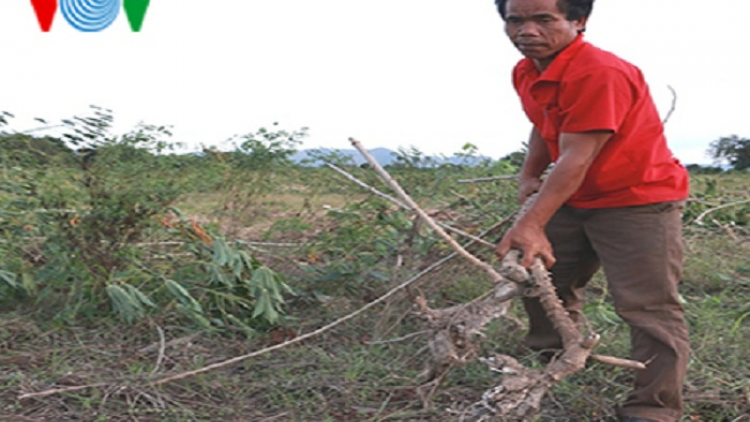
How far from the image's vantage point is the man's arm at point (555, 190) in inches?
88.7

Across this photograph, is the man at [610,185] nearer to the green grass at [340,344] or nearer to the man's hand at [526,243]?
the man's hand at [526,243]

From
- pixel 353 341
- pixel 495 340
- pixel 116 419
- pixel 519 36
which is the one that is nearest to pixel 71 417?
pixel 116 419

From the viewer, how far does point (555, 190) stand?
2.28 metres

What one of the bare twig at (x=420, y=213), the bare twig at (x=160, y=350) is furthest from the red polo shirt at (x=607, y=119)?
the bare twig at (x=160, y=350)

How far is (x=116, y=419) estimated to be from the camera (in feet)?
8.84

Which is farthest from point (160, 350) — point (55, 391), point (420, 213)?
point (420, 213)

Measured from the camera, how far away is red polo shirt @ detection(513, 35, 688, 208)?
2.24m

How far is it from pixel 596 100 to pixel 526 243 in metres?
0.43

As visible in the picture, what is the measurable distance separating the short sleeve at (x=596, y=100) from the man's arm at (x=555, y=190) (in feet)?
0.11

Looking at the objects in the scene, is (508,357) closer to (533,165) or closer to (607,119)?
(607,119)

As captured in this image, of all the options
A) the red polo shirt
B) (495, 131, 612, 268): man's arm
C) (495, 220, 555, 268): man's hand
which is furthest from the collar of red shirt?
(495, 220, 555, 268): man's hand

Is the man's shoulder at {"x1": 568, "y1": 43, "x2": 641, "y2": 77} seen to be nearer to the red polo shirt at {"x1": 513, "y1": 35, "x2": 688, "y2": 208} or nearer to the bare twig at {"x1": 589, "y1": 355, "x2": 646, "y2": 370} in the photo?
the red polo shirt at {"x1": 513, "y1": 35, "x2": 688, "y2": 208}

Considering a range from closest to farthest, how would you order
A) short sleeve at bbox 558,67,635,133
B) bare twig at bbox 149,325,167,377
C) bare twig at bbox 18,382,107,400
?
short sleeve at bbox 558,67,635,133 < bare twig at bbox 18,382,107,400 < bare twig at bbox 149,325,167,377

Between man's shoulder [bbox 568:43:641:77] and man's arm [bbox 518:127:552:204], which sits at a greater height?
man's shoulder [bbox 568:43:641:77]
